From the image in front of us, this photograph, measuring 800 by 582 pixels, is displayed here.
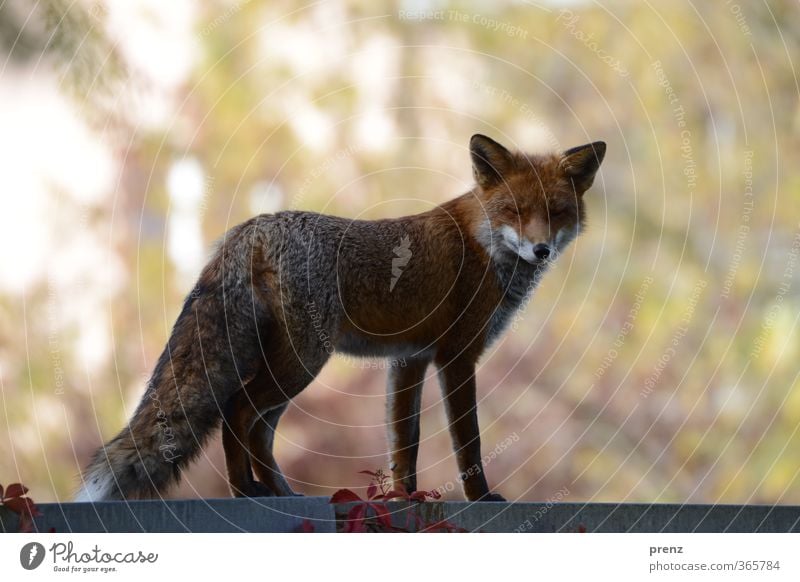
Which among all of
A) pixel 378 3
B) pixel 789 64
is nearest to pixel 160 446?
pixel 378 3

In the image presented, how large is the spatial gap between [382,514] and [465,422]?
4.08ft

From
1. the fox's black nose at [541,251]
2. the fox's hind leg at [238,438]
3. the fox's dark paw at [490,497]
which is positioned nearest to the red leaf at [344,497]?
the fox's hind leg at [238,438]

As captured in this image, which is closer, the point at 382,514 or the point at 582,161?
the point at 382,514

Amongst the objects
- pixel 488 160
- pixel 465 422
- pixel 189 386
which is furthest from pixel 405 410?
pixel 488 160

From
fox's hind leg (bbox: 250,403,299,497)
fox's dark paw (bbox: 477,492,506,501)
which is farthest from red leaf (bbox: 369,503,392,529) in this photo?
fox's dark paw (bbox: 477,492,506,501)

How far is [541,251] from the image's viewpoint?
4.76 meters

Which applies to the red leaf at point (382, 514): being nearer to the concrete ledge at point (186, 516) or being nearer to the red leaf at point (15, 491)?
the concrete ledge at point (186, 516)

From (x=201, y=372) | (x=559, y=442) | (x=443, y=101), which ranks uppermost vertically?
(x=443, y=101)

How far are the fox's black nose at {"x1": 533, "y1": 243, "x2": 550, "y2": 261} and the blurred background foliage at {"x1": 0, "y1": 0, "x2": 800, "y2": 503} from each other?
12.5 ft

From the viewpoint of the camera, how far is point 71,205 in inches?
321

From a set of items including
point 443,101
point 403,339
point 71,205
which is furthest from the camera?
point 443,101

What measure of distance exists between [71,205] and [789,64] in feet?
22.9

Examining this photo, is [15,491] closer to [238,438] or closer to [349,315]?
[238,438]

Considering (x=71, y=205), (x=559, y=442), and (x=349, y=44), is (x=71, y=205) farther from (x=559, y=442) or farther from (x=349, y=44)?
(x=559, y=442)
